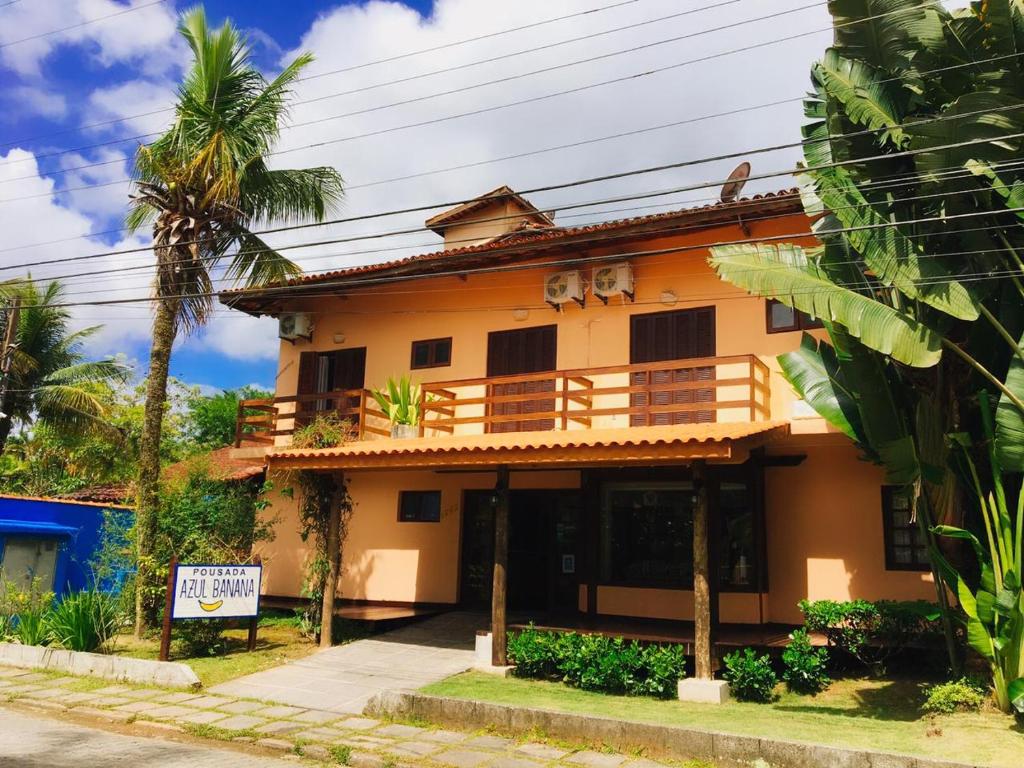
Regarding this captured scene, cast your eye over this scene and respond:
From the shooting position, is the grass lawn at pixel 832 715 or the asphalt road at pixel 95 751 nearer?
the asphalt road at pixel 95 751

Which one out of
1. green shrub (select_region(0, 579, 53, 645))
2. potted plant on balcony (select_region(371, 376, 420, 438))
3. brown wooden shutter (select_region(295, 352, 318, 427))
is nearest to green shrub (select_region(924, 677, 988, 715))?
potted plant on balcony (select_region(371, 376, 420, 438))

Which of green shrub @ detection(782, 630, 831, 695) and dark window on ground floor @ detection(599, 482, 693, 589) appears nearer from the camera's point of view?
green shrub @ detection(782, 630, 831, 695)

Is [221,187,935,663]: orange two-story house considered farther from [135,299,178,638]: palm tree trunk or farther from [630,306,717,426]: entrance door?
[135,299,178,638]: palm tree trunk

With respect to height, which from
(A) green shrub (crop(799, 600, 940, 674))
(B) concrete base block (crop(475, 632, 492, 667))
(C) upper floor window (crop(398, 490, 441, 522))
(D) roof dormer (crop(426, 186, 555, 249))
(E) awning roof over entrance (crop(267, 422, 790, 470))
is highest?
(D) roof dormer (crop(426, 186, 555, 249))

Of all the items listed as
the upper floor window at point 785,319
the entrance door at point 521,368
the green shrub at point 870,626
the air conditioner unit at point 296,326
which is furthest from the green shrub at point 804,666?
the air conditioner unit at point 296,326

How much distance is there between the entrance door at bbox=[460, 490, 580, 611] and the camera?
48.7ft

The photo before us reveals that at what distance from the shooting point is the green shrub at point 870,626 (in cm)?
1027

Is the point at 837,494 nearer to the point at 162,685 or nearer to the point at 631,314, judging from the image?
the point at 631,314

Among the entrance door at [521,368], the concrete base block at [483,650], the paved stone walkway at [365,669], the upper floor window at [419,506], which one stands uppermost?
the entrance door at [521,368]

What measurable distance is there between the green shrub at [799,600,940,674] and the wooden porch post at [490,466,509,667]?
4061 mm

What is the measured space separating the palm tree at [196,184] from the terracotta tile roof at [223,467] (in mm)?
1270

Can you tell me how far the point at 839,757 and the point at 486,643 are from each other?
578 cm

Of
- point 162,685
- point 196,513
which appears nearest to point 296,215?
point 196,513

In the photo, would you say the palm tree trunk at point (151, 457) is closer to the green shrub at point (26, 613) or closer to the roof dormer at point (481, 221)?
the green shrub at point (26, 613)
